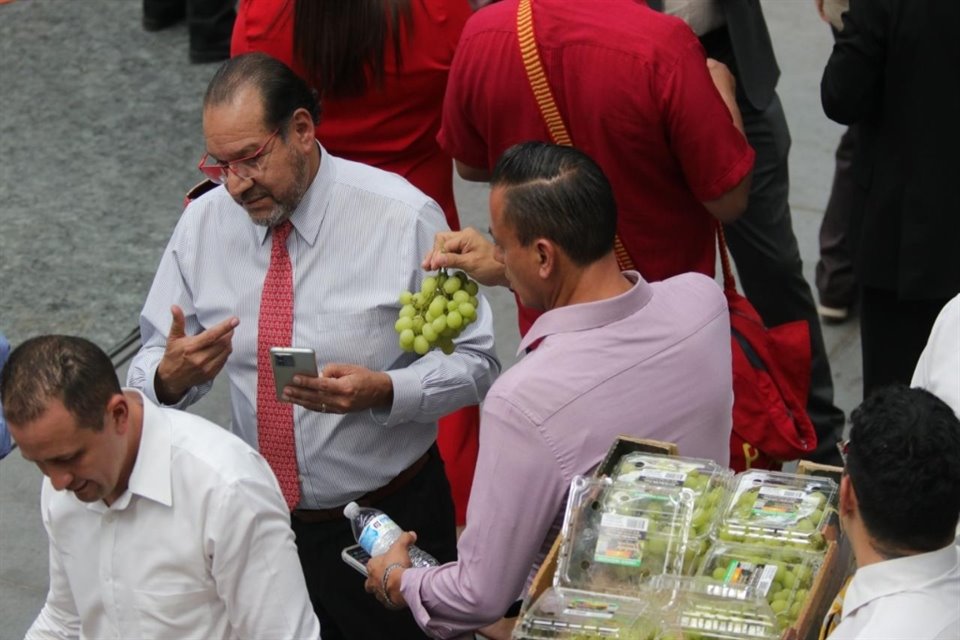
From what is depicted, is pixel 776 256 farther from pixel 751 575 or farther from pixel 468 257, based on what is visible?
pixel 751 575

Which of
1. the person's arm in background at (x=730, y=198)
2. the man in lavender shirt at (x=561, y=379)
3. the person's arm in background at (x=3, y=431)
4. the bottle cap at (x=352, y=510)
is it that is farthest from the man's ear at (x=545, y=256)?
the person's arm in background at (x=3, y=431)

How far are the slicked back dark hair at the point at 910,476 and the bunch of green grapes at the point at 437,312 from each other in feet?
3.89

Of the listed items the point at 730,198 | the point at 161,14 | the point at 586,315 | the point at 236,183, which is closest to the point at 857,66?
the point at 730,198

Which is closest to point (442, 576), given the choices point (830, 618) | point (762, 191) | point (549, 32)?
point (830, 618)

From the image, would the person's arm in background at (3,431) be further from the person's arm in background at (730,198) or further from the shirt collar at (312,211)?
the person's arm in background at (730,198)

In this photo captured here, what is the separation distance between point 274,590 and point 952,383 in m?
1.46

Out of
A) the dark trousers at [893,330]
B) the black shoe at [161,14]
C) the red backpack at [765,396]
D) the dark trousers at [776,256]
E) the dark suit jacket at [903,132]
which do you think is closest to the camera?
the red backpack at [765,396]

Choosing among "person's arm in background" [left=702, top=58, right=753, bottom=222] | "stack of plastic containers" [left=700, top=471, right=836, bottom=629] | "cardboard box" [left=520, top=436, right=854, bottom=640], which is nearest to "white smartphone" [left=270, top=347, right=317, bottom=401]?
"cardboard box" [left=520, top=436, right=854, bottom=640]

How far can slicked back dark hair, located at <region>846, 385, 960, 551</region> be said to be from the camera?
8.12ft

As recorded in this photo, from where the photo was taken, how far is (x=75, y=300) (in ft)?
21.1

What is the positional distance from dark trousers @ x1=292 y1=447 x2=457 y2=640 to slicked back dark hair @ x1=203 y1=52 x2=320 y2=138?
1001mm

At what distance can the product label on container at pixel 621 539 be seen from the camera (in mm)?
2727

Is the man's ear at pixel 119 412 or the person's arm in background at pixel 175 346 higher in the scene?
the man's ear at pixel 119 412

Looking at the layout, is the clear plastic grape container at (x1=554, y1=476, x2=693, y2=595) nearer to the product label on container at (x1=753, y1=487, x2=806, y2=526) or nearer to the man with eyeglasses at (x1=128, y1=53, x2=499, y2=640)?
the product label on container at (x1=753, y1=487, x2=806, y2=526)
